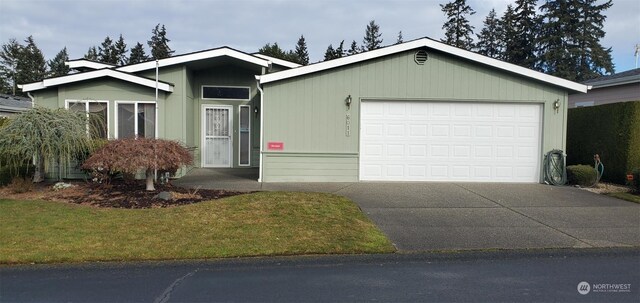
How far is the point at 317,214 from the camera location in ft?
26.2

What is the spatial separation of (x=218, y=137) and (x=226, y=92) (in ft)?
5.07

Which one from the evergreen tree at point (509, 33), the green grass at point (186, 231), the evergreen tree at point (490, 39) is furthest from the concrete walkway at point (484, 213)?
the evergreen tree at point (490, 39)

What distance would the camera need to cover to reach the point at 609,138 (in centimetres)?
1283

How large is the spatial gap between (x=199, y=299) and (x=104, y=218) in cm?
409

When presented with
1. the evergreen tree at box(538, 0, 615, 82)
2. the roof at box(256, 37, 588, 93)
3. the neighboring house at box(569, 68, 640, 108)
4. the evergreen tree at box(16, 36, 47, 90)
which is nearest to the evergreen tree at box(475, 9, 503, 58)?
the evergreen tree at box(538, 0, 615, 82)

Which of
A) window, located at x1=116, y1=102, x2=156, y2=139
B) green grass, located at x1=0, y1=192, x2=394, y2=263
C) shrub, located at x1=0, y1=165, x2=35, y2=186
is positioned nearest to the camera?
green grass, located at x1=0, y1=192, x2=394, y2=263

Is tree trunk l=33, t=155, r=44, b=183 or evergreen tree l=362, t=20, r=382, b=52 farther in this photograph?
evergreen tree l=362, t=20, r=382, b=52

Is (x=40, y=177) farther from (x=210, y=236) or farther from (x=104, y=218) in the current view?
(x=210, y=236)

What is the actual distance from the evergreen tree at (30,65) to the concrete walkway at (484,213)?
58.2m

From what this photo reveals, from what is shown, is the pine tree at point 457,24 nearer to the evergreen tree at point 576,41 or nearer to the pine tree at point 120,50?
the evergreen tree at point 576,41

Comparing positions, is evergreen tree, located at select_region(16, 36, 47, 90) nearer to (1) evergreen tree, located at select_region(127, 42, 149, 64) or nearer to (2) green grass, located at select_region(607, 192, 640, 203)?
(1) evergreen tree, located at select_region(127, 42, 149, 64)

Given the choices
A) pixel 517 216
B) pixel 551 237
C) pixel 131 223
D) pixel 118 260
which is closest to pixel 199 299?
pixel 118 260

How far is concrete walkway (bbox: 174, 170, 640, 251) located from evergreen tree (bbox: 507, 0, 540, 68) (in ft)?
112

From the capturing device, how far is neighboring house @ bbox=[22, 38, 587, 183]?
12.0 m
